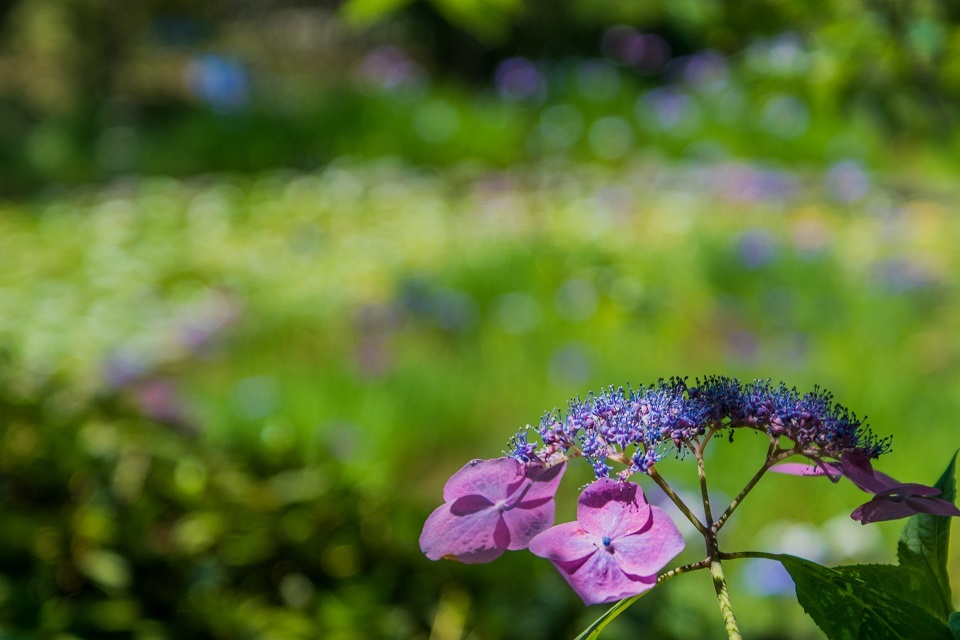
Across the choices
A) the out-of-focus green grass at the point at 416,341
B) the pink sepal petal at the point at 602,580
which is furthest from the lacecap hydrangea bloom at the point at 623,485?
the out-of-focus green grass at the point at 416,341

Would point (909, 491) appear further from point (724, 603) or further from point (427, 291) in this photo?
point (427, 291)

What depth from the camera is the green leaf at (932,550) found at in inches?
20.0

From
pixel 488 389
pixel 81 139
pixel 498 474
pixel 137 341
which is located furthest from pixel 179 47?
pixel 498 474

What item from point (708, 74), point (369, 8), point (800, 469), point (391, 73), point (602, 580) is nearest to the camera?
point (602, 580)

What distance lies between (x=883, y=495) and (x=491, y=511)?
187 millimetres

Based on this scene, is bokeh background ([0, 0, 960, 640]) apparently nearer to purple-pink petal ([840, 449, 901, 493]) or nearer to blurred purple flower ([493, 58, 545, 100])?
blurred purple flower ([493, 58, 545, 100])

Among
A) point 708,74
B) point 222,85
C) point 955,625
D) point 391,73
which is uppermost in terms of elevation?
point 391,73

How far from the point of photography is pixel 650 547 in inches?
17.6

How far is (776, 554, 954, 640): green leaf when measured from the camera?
0.47 m

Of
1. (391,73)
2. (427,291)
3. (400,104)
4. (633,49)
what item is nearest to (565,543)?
(427,291)

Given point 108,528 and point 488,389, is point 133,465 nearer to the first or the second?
point 108,528

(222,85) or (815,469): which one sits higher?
(222,85)

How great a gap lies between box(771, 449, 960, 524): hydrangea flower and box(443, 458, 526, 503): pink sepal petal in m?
0.13

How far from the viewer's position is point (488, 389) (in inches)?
126
